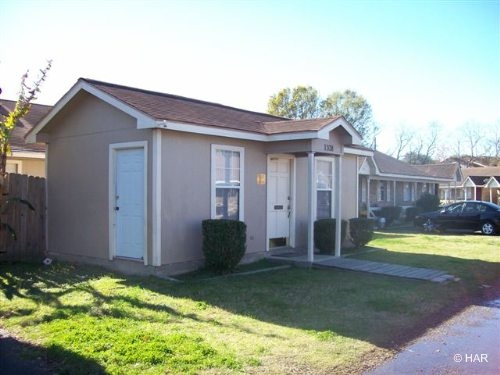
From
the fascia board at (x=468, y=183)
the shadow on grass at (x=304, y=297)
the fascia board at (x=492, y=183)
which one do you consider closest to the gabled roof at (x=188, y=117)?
the shadow on grass at (x=304, y=297)

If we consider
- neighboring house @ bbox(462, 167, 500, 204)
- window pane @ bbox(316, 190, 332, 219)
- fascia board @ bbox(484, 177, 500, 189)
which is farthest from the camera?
neighboring house @ bbox(462, 167, 500, 204)

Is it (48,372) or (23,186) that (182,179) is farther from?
(48,372)

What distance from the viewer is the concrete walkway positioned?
32.4 feet

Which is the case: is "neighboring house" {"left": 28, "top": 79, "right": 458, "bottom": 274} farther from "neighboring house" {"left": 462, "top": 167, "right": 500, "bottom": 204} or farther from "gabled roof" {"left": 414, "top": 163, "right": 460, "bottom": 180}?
"neighboring house" {"left": 462, "top": 167, "right": 500, "bottom": 204}

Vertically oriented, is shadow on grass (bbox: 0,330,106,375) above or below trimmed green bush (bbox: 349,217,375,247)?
below

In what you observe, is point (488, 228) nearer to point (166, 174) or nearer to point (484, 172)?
point (166, 174)

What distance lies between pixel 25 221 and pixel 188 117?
203 inches

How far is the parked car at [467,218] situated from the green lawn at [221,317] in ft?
35.2

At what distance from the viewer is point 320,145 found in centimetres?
1127

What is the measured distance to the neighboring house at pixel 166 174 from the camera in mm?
9680

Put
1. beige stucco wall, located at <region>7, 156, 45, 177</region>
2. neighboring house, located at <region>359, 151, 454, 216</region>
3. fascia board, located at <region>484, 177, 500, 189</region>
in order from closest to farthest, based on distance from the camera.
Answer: beige stucco wall, located at <region>7, 156, 45, 177</region> → neighboring house, located at <region>359, 151, 454, 216</region> → fascia board, located at <region>484, 177, 500, 189</region>

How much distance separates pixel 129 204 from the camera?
1018 cm

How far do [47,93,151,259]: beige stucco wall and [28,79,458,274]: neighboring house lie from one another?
0.08 ft

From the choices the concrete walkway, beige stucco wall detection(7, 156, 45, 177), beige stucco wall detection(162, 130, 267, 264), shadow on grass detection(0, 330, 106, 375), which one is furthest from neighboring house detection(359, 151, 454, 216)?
shadow on grass detection(0, 330, 106, 375)
